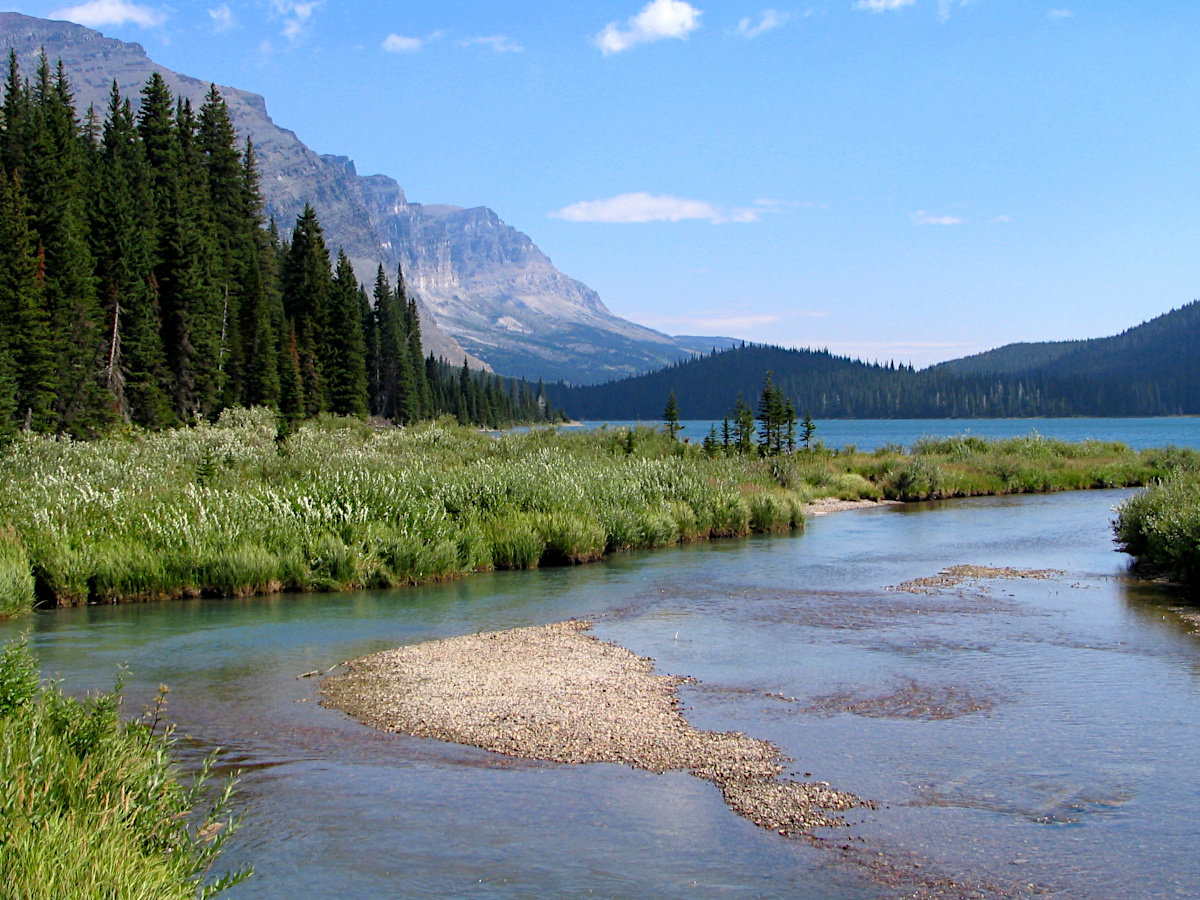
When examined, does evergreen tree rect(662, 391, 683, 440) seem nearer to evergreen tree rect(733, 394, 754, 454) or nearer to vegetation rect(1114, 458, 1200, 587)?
evergreen tree rect(733, 394, 754, 454)

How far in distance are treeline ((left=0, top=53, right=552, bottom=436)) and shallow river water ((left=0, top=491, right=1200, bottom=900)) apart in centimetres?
3102

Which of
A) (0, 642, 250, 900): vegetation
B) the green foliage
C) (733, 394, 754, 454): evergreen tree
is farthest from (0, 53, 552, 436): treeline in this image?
the green foliage

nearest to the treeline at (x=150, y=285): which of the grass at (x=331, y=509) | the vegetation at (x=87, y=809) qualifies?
the grass at (x=331, y=509)

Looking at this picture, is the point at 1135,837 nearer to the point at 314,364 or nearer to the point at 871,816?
the point at 871,816

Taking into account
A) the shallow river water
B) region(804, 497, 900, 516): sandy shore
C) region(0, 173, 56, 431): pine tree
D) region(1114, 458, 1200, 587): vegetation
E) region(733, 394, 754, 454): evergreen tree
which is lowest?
the shallow river water

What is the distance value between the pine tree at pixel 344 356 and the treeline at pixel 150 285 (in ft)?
0.39

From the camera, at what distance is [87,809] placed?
611cm

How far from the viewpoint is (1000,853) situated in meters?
7.66

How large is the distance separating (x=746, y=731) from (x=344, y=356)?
7729 cm

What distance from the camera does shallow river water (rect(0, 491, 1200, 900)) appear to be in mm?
7500

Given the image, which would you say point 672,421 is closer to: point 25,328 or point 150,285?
point 25,328

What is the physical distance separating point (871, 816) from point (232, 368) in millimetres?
70043

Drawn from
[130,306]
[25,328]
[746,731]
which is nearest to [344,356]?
[130,306]

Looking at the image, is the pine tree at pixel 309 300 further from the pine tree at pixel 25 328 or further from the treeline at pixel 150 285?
the pine tree at pixel 25 328
